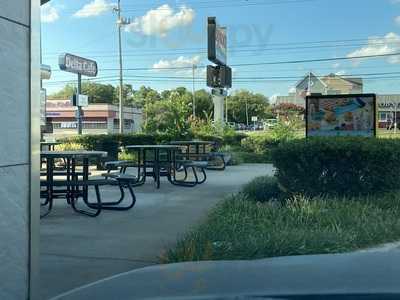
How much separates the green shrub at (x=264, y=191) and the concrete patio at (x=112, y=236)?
77 centimetres

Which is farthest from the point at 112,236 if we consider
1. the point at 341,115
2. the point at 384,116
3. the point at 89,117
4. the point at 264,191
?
the point at 384,116

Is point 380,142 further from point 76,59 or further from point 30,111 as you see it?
point 76,59

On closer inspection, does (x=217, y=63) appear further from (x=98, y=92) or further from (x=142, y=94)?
(x=142, y=94)

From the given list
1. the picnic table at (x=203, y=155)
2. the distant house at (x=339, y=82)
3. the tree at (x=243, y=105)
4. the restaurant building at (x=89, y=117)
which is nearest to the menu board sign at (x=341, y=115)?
the picnic table at (x=203, y=155)

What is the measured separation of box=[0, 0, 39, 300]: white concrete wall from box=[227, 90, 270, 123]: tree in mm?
113779

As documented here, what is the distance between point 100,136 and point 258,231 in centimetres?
1684

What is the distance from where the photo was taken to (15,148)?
4559 millimetres

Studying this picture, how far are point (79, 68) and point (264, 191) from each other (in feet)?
87.6

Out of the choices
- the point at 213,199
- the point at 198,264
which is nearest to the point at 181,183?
the point at 213,199

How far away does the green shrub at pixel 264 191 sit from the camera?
10.3 meters

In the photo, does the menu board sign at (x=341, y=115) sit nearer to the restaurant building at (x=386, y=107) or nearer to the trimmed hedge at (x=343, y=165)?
the trimmed hedge at (x=343, y=165)

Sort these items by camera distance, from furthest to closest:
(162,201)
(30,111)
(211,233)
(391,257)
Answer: (162,201) < (211,233) < (30,111) < (391,257)

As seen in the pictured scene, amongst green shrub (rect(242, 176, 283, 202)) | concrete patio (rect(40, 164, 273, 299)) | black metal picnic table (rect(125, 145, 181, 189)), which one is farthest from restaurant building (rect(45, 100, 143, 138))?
green shrub (rect(242, 176, 283, 202))

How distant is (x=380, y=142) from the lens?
963cm
